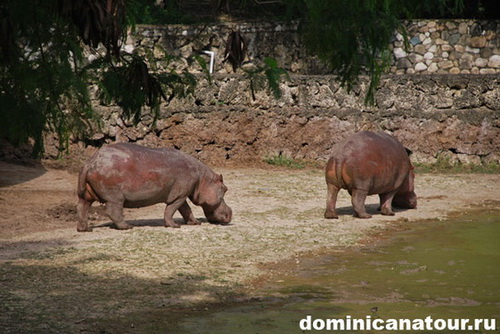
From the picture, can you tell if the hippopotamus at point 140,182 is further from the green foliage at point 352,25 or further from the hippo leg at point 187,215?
the green foliage at point 352,25

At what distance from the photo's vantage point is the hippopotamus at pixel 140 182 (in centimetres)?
1071

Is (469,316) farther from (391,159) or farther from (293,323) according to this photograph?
(391,159)

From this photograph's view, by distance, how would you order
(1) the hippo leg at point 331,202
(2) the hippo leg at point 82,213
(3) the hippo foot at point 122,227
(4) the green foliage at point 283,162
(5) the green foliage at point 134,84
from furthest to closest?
1. (4) the green foliage at point 283,162
2. (1) the hippo leg at point 331,202
3. (3) the hippo foot at point 122,227
4. (2) the hippo leg at point 82,213
5. (5) the green foliage at point 134,84

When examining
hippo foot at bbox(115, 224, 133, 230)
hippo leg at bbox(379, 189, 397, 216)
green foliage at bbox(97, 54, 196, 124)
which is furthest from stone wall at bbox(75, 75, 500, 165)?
green foliage at bbox(97, 54, 196, 124)

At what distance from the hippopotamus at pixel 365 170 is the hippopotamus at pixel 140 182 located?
5.53 feet

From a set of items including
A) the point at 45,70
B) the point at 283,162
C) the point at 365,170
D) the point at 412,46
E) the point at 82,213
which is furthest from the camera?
the point at 412,46

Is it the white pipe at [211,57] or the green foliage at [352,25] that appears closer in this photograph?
the green foliage at [352,25]

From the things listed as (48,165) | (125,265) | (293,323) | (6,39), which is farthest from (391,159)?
(6,39)

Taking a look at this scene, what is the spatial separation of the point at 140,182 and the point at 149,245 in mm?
990

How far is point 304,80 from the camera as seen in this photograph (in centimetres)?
1908

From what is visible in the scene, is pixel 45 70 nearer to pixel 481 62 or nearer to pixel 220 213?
pixel 220 213

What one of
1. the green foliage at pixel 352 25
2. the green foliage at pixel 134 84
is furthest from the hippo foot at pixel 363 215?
the green foliage at pixel 352 25

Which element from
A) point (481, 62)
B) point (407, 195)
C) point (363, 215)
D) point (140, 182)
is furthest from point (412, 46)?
point (140, 182)

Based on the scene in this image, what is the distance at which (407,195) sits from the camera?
13.5 m
